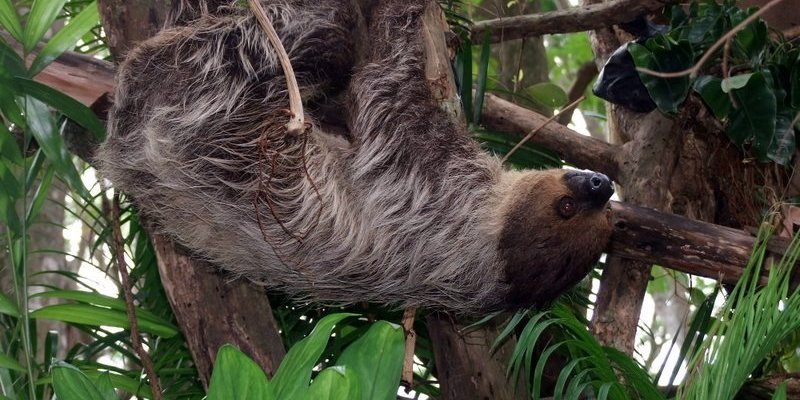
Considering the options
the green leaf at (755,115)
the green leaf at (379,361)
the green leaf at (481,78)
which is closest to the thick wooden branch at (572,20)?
the green leaf at (481,78)

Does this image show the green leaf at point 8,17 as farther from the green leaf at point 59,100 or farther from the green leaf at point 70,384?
the green leaf at point 70,384

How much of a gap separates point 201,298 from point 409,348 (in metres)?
1.14

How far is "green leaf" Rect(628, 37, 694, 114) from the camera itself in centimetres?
510

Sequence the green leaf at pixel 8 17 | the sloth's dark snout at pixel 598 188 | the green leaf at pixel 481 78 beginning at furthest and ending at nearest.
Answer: the green leaf at pixel 481 78 < the sloth's dark snout at pixel 598 188 < the green leaf at pixel 8 17

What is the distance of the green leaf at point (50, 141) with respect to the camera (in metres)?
4.00

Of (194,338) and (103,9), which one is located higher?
(103,9)

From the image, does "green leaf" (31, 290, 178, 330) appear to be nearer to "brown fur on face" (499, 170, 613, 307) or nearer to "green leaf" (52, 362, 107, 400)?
"green leaf" (52, 362, 107, 400)

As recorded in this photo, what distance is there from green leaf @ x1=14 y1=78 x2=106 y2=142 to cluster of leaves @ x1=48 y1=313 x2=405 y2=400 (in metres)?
1.74

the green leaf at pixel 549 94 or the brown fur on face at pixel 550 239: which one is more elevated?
the green leaf at pixel 549 94

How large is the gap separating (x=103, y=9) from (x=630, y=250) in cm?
312

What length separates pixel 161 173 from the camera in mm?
4688

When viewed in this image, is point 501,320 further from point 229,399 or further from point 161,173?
point 229,399

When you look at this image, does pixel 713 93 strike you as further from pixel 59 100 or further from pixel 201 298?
pixel 59 100

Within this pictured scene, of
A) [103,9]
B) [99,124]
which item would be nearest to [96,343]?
[99,124]
